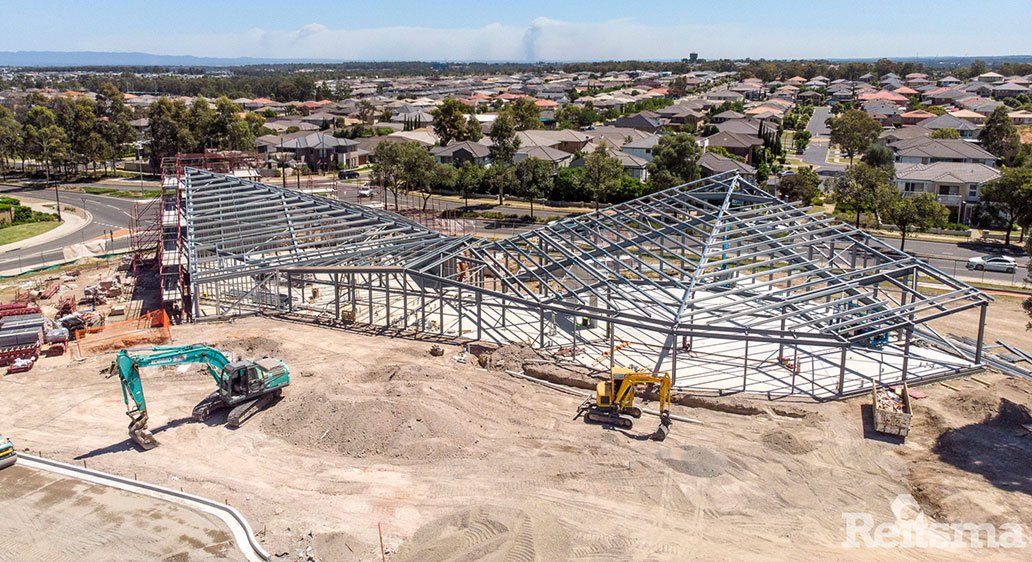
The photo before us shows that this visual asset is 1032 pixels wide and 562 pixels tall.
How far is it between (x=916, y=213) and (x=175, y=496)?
144 feet

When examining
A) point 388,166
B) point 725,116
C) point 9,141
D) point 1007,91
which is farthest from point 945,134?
point 9,141

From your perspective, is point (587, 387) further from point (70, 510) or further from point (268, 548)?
point (70, 510)

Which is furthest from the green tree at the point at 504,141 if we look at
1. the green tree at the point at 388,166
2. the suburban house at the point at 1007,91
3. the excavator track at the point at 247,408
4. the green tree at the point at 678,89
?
the suburban house at the point at 1007,91

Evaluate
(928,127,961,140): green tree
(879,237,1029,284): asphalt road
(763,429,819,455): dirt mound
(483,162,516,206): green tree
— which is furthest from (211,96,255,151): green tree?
(928,127,961,140): green tree

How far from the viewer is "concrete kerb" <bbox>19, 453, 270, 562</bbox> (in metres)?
17.3

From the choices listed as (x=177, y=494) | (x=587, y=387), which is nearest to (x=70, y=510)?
(x=177, y=494)

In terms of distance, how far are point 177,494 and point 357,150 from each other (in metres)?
72.1

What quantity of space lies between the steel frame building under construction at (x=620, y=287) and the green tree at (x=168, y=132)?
39.3 meters

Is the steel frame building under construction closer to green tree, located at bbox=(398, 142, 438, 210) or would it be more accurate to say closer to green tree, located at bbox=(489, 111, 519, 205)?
green tree, located at bbox=(398, 142, 438, 210)

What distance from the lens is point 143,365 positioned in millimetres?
21984

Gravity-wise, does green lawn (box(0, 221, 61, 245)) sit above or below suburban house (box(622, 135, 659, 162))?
below

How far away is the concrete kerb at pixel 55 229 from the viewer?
5066cm

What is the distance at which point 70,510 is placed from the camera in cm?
1892

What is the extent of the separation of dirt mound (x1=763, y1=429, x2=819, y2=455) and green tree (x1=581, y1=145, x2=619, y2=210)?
36370 mm
